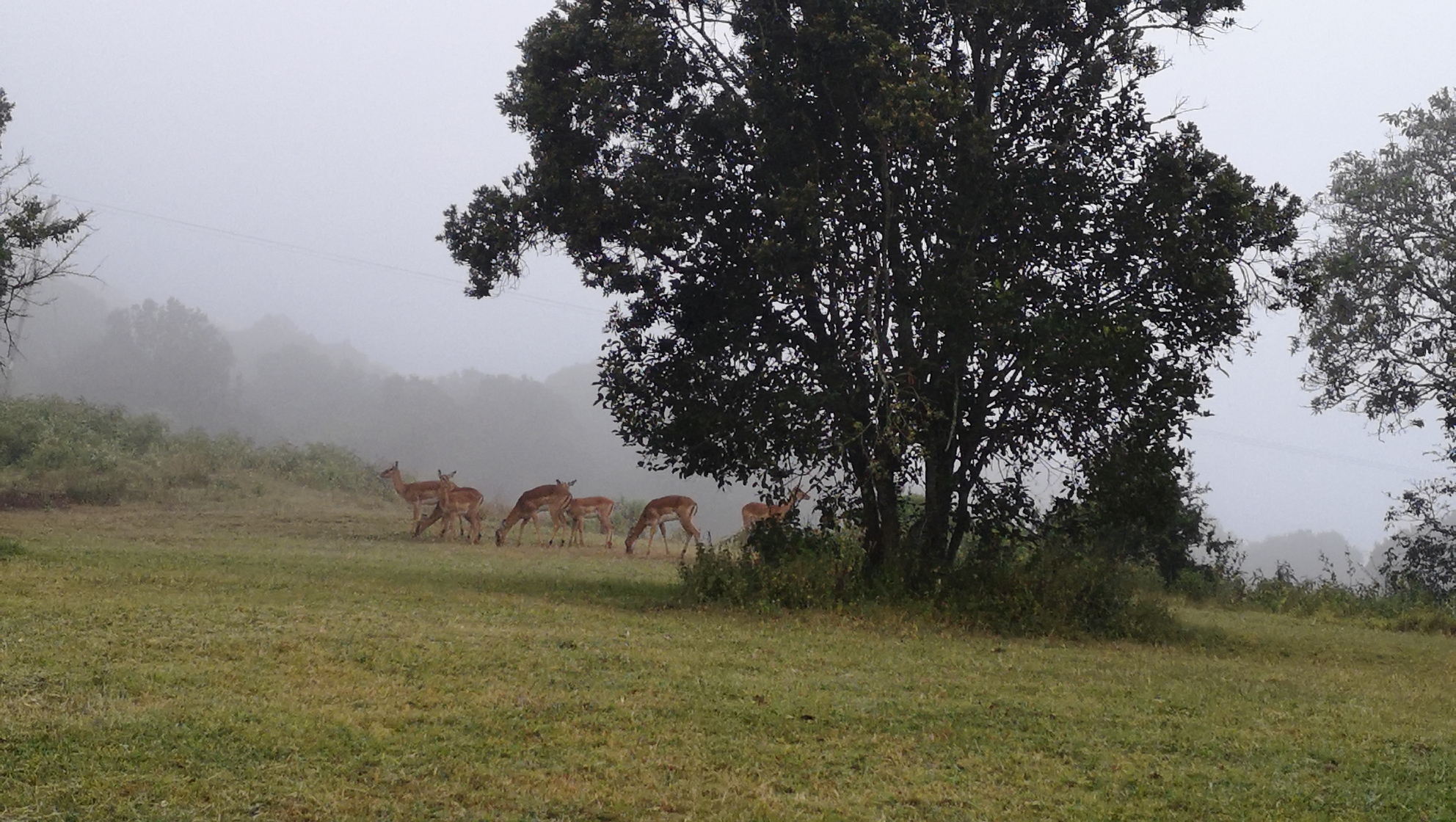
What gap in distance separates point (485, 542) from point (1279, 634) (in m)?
14.1

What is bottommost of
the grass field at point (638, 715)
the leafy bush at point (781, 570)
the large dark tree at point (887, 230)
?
the grass field at point (638, 715)

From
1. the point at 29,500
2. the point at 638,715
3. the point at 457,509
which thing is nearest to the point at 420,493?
the point at 457,509

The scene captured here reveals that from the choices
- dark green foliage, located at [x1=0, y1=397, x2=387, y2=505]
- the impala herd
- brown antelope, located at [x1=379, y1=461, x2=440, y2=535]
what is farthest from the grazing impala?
dark green foliage, located at [x1=0, y1=397, x2=387, y2=505]

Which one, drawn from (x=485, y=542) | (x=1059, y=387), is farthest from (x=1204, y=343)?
(x=485, y=542)

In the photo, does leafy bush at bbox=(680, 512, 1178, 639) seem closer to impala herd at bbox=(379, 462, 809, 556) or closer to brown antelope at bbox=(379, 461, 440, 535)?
impala herd at bbox=(379, 462, 809, 556)

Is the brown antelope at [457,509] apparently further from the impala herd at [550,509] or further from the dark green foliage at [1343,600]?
the dark green foliage at [1343,600]

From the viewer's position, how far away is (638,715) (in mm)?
7770

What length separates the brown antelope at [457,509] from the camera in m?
23.1

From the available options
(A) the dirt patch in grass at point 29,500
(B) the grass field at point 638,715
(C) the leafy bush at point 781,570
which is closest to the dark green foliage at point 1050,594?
(B) the grass field at point 638,715

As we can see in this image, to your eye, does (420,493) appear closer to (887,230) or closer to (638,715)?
(887,230)

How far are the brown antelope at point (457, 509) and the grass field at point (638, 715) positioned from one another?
9861mm

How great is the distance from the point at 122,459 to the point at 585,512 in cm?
1268

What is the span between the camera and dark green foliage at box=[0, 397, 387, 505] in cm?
2547

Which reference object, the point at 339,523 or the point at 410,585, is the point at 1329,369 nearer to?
the point at 410,585
